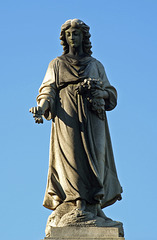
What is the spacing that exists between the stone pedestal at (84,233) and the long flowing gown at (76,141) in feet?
3.10

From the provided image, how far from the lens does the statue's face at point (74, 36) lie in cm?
1958

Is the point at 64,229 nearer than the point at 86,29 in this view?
Yes

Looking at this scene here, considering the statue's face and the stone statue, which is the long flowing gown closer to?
the stone statue

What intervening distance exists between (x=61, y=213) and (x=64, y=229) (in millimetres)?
738

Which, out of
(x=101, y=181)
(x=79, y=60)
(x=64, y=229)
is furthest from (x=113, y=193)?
(x=79, y=60)

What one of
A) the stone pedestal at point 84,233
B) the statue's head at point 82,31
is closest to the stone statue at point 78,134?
the statue's head at point 82,31

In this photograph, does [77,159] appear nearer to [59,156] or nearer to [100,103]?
[59,156]

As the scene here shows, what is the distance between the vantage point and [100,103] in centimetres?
1905

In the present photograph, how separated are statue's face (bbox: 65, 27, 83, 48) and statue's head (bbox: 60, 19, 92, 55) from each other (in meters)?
0.08

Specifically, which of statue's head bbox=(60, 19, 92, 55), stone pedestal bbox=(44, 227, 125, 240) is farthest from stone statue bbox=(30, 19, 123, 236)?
stone pedestal bbox=(44, 227, 125, 240)

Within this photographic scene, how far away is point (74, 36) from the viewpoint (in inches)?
773

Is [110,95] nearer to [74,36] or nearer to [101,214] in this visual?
[74,36]

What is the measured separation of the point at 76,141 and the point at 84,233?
2.45 metres

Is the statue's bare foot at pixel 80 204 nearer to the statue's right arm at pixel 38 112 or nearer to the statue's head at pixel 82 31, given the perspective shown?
the statue's right arm at pixel 38 112
